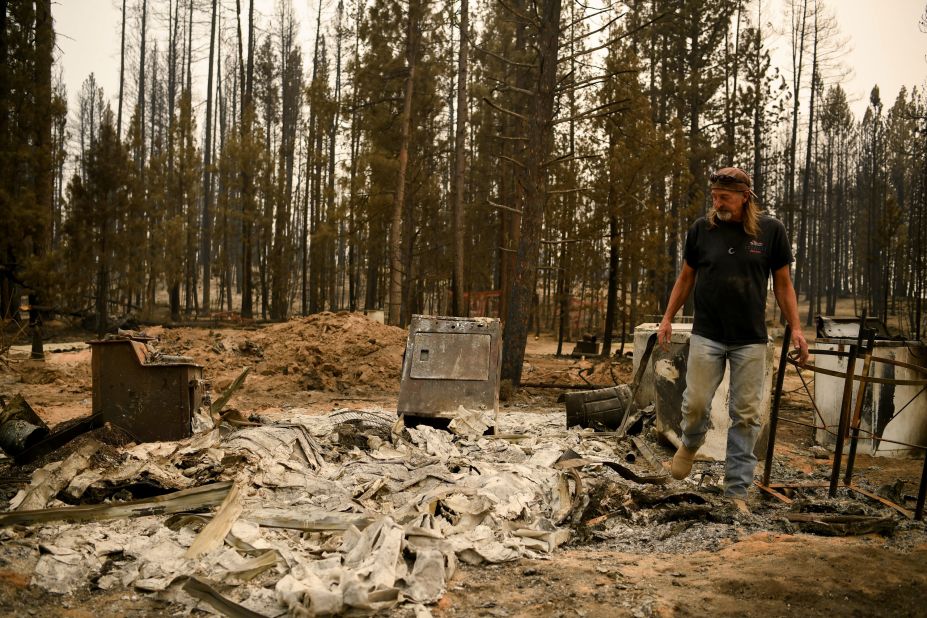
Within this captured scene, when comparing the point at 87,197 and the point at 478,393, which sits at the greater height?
the point at 87,197

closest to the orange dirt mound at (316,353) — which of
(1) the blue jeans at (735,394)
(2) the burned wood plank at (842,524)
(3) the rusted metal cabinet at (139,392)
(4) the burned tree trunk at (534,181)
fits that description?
(4) the burned tree trunk at (534,181)

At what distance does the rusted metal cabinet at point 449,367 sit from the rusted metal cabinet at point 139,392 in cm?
218

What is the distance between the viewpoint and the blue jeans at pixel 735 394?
4.89 m

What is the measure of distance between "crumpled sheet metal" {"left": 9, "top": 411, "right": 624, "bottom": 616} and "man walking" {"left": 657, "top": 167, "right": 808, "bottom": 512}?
1.18 meters

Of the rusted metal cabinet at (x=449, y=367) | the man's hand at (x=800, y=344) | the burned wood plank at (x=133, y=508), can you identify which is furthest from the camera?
the rusted metal cabinet at (x=449, y=367)

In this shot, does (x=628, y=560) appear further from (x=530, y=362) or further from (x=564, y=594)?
(x=530, y=362)

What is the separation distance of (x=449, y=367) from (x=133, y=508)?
14.0ft

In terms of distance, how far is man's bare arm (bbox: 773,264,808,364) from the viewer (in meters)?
4.78

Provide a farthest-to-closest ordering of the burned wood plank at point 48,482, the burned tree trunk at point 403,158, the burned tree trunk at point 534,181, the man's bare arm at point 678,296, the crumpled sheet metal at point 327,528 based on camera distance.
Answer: the burned tree trunk at point 403,158 < the burned tree trunk at point 534,181 < the man's bare arm at point 678,296 < the burned wood plank at point 48,482 < the crumpled sheet metal at point 327,528

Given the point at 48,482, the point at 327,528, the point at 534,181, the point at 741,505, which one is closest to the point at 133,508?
the point at 48,482

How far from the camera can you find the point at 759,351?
191 inches

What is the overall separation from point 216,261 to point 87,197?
36.3ft

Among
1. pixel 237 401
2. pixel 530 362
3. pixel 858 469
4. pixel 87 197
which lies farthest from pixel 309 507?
pixel 87 197

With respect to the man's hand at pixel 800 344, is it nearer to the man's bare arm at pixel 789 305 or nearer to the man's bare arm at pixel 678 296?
the man's bare arm at pixel 789 305
